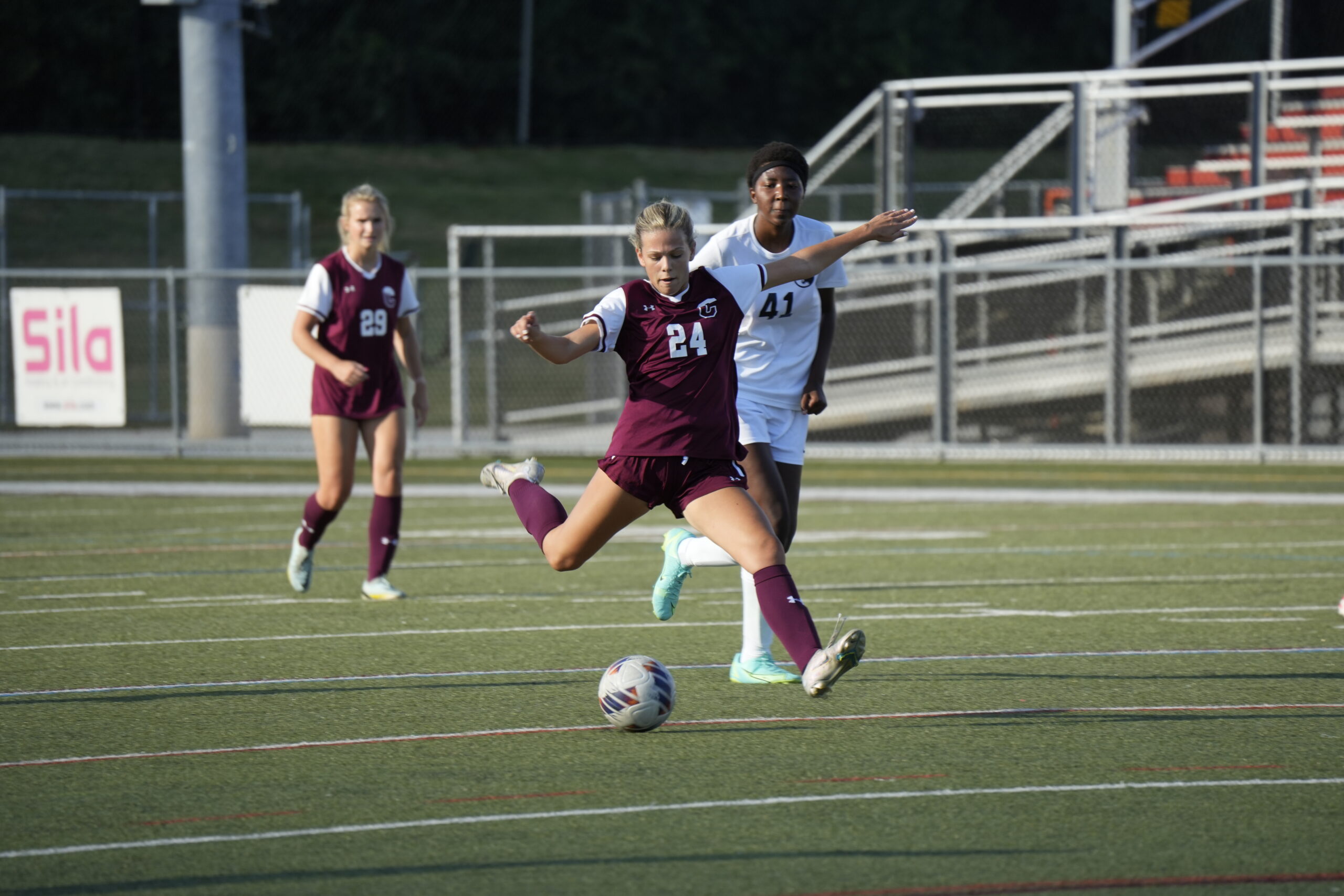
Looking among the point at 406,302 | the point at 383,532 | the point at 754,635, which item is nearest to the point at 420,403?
the point at 406,302

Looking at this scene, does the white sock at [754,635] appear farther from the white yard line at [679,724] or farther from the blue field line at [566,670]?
the white yard line at [679,724]

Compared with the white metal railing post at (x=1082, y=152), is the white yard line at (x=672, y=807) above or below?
below

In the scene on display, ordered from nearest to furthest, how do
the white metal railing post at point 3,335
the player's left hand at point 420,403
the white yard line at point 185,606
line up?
the white yard line at point 185,606 → the player's left hand at point 420,403 → the white metal railing post at point 3,335

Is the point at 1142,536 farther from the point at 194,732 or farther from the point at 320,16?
the point at 320,16

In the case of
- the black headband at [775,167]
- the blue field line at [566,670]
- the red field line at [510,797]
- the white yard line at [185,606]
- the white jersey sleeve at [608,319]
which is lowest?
the red field line at [510,797]

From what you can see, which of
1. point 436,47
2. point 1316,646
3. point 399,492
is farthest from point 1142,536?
point 436,47

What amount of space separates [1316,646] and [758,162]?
3.29 metres

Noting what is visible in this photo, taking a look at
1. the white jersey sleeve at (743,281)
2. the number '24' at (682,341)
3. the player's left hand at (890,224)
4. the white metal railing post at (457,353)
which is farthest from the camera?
the white metal railing post at (457,353)

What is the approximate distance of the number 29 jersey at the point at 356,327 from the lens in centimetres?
870

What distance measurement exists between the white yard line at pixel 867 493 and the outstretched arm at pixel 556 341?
27.8ft

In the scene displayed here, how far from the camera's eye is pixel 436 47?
48.0m

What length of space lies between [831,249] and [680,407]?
0.91 m

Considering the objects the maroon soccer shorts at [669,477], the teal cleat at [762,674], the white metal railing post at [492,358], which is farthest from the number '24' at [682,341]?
the white metal railing post at [492,358]

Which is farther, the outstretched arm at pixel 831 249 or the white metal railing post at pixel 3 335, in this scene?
the white metal railing post at pixel 3 335
